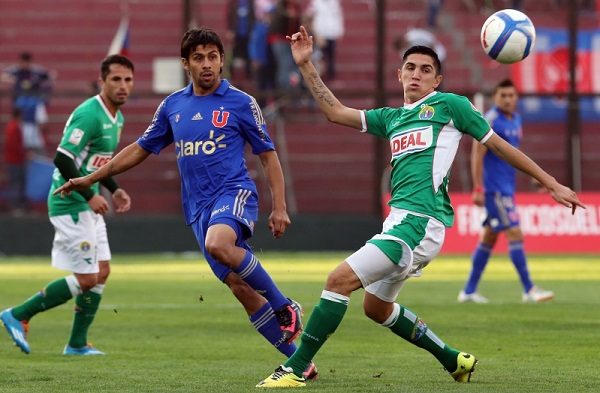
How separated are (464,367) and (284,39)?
17404mm

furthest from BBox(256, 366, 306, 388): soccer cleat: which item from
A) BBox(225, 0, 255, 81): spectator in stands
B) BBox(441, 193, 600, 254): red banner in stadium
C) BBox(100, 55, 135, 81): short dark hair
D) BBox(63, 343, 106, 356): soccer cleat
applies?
BBox(225, 0, 255, 81): spectator in stands

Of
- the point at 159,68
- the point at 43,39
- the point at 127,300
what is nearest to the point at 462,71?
the point at 159,68

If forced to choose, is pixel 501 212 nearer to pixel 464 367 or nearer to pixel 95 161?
pixel 95 161

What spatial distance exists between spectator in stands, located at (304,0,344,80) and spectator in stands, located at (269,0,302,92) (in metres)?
1.11

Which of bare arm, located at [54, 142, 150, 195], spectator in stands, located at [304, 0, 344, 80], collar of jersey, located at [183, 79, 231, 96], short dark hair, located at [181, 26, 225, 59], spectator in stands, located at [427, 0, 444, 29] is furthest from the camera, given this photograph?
spectator in stands, located at [427, 0, 444, 29]

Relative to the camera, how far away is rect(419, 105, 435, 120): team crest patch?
771 centimetres

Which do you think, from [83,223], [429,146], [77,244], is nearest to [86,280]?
[77,244]

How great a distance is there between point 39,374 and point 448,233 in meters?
15.5

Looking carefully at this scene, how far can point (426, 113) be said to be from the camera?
7.72 m

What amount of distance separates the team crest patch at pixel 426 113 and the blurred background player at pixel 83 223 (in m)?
3.21

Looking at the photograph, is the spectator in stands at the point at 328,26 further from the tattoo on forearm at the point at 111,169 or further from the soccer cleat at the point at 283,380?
the soccer cleat at the point at 283,380

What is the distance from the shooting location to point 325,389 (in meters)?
7.52

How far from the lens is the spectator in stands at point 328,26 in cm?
2614

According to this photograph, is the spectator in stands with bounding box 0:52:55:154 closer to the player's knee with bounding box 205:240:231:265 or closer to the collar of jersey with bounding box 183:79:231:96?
the collar of jersey with bounding box 183:79:231:96
